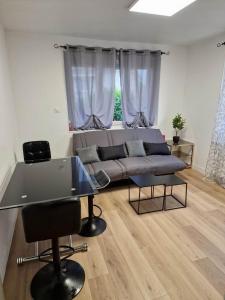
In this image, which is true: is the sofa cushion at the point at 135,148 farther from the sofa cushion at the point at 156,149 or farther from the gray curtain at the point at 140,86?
the gray curtain at the point at 140,86

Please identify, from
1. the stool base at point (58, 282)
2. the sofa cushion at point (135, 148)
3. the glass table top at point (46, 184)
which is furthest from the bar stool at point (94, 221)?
the sofa cushion at point (135, 148)

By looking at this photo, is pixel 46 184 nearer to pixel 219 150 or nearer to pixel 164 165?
pixel 164 165

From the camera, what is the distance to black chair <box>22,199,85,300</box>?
4.60ft

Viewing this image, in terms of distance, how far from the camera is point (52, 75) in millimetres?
3539

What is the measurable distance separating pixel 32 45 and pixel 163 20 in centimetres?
208

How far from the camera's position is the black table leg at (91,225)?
2344 mm

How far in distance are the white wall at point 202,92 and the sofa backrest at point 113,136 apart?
2.50 ft

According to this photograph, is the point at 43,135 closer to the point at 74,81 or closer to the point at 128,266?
the point at 74,81

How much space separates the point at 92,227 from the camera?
241 centimetres

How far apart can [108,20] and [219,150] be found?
271cm

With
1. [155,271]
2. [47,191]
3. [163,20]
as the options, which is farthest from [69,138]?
[155,271]

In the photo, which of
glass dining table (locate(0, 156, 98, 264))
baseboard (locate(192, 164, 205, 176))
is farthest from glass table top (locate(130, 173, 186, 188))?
baseboard (locate(192, 164, 205, 176))

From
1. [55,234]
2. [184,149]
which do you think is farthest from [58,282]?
[184,149]

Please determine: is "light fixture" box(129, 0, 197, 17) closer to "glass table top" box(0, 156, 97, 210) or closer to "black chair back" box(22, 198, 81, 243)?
"glass table top" box(0, 156, 97, 210)
